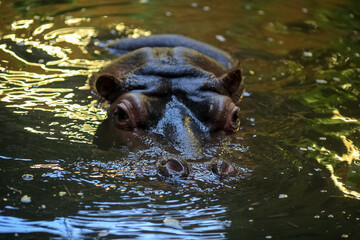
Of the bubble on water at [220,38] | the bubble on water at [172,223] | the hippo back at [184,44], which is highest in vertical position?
the bubble on water at [172,223]

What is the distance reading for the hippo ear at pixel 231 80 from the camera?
6.74 meters

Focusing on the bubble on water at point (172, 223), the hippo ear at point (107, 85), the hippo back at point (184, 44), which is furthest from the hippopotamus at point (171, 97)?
the hippo back at point (184, 44)

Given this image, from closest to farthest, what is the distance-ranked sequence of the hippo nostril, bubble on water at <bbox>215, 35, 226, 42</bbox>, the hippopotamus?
the hippo nostril < the hippopotamus < bubble on water at <bbox>215, 35, 226, 42</bbox>

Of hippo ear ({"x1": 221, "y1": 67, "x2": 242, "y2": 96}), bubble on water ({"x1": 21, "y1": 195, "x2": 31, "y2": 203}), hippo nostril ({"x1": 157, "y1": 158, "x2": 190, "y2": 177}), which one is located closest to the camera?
bubble on water ({"x1": 21, "y1": 195, "x2": 31, "y2": 203})

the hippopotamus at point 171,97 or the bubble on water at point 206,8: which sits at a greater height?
the hippopotamus at point 171,97

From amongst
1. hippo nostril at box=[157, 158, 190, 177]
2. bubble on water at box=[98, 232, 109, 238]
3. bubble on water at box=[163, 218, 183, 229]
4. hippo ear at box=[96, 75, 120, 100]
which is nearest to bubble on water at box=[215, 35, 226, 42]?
hippo ear at box=[96, 75, 120, 100]

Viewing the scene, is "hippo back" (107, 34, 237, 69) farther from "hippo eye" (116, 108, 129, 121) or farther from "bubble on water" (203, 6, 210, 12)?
"bubble on water" (203, 6, 210, 12)

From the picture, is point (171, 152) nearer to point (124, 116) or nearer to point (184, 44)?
point (124, 116)

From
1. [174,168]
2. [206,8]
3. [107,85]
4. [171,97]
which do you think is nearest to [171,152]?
[174,168]

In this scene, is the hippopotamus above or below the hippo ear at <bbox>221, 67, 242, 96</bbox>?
above

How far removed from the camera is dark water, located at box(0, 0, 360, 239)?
14.8 feet

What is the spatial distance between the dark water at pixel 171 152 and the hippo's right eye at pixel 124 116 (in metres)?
0.31

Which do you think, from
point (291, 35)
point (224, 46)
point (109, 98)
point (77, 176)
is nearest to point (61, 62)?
point (109, 98)

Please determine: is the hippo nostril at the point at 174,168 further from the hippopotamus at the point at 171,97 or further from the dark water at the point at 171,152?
the hippopotamus at the point at 171,97
